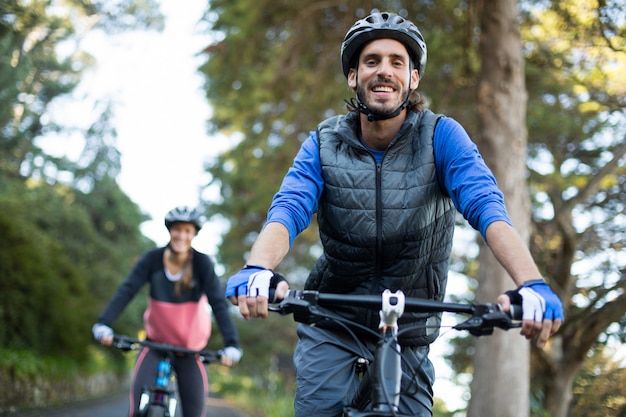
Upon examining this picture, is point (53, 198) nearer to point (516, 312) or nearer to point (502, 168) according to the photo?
point (502, 168)

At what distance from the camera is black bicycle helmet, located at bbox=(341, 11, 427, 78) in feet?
11.1

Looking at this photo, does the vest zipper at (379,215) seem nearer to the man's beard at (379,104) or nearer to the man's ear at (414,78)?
the man's beard at (379,104)

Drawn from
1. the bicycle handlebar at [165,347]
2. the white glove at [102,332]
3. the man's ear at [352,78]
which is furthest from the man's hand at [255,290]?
the white glove at [102,332]

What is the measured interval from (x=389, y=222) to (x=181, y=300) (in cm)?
347

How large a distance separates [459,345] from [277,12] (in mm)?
7588

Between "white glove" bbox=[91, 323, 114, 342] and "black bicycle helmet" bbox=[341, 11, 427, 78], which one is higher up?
"black bicycle helmet" bbox=[341, 11, 427, 78]

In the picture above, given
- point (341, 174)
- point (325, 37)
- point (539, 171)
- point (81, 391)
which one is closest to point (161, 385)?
point (341, 174)

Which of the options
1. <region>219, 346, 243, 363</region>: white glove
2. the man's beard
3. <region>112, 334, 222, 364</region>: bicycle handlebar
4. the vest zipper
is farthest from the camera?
<region>219, 346, 243, 363</region>: white glove

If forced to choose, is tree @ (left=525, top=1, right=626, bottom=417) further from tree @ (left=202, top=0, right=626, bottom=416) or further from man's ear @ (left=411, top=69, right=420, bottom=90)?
man's ear @ (left=411, top=69, right=420, bottom=90)

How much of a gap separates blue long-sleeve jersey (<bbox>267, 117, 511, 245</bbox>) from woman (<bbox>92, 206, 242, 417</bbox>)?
9.78ft

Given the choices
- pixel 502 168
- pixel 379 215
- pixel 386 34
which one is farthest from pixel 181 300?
pixel 502 168

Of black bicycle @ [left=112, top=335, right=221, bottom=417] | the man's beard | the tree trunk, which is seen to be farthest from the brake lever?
the tree trunk

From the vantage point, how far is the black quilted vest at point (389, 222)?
10.7ft

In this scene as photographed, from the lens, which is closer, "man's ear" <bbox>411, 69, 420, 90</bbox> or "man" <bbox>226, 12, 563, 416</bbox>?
"man" <bbox>226, 12, 563, 416</bbox>
